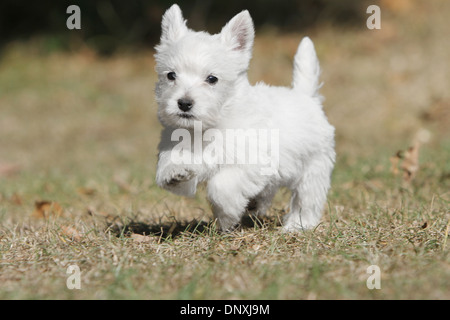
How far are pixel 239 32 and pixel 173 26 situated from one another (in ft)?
1.41

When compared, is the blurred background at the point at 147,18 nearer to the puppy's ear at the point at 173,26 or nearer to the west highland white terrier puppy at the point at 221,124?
the puppy's ear at the point at 173,26

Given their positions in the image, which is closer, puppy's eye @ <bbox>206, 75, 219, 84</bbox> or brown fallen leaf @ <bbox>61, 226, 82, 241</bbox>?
puppy's eye @ <bbox>206, 75, 219, 84</bbox>

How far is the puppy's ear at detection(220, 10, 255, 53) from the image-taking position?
374 centimetres

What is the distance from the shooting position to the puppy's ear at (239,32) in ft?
12.3

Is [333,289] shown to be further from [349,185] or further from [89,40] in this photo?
[89,40]

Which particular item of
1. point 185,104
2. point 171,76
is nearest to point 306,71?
point 171,76

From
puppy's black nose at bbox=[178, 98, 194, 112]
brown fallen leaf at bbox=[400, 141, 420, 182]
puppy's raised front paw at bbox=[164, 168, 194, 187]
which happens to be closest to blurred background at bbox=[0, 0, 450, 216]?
brown fallen leaf at bbox=[400, 141, 420, 182]

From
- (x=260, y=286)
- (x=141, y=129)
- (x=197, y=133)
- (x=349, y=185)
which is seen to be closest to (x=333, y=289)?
(x=260, y=286)

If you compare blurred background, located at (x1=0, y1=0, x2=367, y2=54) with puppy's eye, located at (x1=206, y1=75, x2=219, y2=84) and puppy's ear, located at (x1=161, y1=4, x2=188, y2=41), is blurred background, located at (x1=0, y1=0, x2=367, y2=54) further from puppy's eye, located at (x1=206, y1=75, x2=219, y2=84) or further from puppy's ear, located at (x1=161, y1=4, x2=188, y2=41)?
puppy's eye, located at (x1=206, y1=75, x2=219, y2=84)

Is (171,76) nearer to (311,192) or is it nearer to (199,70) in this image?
(199,70)

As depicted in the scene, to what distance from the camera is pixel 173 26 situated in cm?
382

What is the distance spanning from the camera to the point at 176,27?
12.5 feet

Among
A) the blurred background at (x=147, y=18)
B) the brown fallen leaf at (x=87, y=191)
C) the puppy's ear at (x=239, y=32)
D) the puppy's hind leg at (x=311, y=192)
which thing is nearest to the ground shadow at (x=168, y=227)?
the puppy's hind leg at (x=311, y=192)

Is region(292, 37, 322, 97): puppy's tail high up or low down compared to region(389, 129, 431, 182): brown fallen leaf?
up
